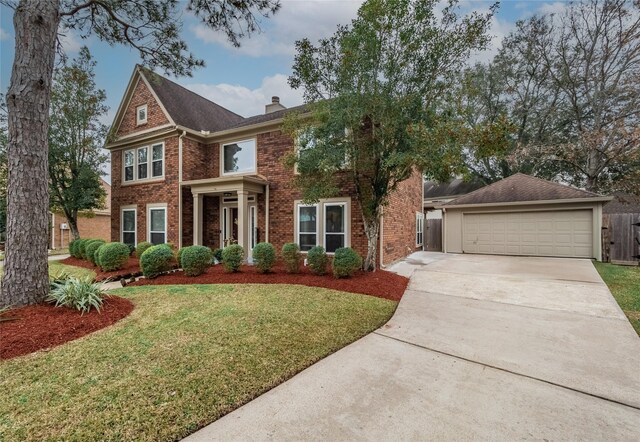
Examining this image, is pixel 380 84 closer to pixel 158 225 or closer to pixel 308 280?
pixel 308 280

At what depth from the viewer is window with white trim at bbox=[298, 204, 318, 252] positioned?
31.4 feet

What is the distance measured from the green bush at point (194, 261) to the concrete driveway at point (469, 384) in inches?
215

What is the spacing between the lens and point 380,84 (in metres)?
6.88

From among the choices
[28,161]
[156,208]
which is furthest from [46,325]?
[156,208]

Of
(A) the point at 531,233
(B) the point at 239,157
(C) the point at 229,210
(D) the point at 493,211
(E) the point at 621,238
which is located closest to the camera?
(E) the point at 621,238

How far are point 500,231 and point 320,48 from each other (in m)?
10.9

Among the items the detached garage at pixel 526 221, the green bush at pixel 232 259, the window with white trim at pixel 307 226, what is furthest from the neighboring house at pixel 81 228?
the detached garage at pixel 526 221

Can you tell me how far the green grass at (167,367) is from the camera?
216 cm

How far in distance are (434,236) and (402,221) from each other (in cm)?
515

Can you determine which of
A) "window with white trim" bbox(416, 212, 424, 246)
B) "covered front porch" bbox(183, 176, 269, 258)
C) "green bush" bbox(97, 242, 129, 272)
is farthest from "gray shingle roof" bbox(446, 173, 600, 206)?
"green bush" bbox(97, 242, 129, 272)

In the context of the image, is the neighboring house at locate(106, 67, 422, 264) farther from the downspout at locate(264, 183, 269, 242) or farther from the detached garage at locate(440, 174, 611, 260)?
the detached garage at locate(440, 174, 611, 260)

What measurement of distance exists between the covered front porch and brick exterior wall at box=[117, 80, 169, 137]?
3402 mm

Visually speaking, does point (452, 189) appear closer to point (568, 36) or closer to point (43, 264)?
point (568, 36)

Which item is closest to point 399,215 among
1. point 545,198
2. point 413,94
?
point 413,94
